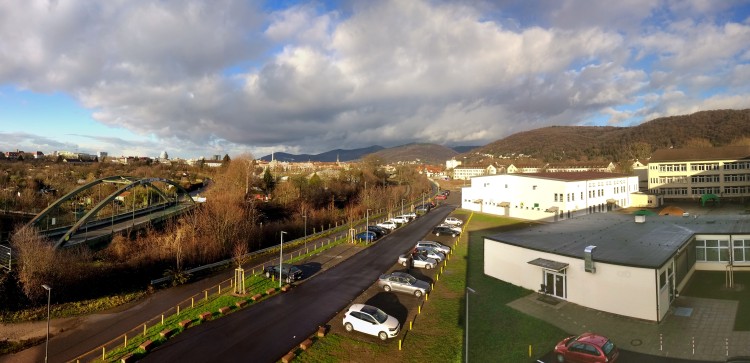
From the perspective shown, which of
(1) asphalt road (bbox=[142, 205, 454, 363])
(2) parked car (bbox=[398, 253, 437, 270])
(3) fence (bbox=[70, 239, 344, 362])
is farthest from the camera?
(2) parked car (bbox=[398, 253, 437, 270])

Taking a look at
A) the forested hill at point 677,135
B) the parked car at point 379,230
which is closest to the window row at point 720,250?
the parked car at point 379,230

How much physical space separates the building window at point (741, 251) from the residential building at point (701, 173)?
49.1m

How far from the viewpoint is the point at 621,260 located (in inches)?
767

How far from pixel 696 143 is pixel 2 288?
146844 mm

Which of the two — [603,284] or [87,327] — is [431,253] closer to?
[603,284]

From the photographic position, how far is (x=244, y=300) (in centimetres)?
2303

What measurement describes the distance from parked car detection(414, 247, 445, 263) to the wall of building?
26.1ft

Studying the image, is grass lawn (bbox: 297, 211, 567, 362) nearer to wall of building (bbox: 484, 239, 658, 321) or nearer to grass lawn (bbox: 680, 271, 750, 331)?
wall of building (bbox: 484, 239, 658, 321)

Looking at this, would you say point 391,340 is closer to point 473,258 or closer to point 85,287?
point 473,258

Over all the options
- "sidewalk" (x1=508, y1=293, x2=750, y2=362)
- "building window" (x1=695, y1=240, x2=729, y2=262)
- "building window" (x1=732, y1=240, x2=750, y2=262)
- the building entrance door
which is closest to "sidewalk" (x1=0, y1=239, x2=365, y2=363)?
the building entrance door

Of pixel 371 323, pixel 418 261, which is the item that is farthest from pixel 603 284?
pixel 418 261

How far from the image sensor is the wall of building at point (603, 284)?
1822 centimetres

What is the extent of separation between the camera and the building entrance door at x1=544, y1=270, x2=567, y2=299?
70.4 feet

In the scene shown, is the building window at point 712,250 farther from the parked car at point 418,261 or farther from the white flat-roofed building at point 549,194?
the white flat-roofed building at point 549,194
